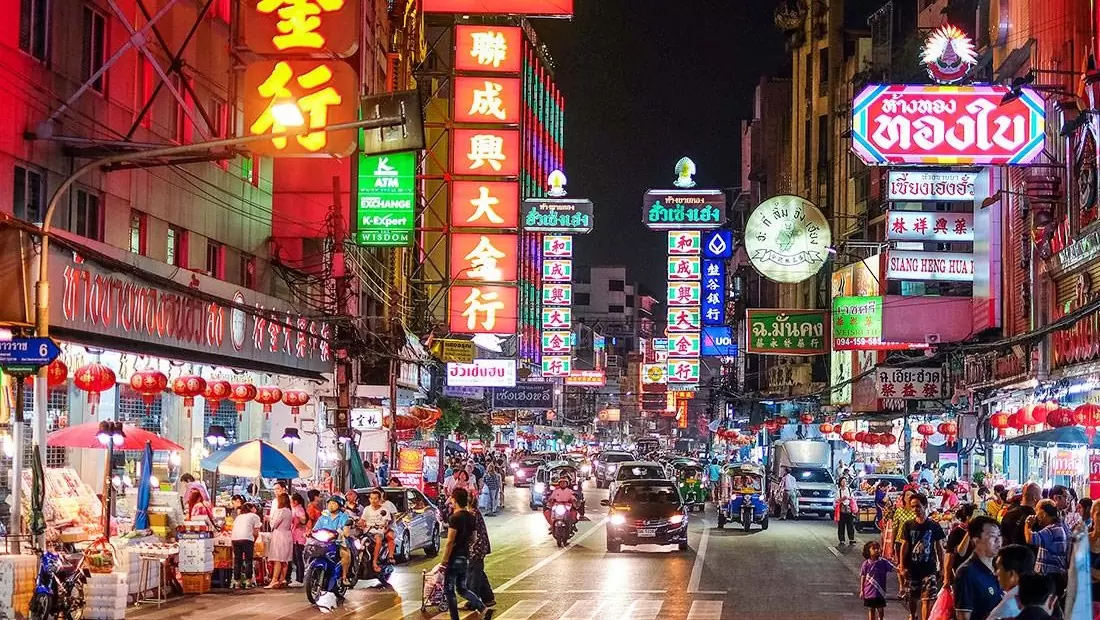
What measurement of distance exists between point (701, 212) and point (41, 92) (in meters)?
36.2

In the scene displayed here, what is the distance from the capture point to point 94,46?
27422mm

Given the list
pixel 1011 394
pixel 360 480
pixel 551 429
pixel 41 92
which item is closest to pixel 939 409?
pixel 1011 394

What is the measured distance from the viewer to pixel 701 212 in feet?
190

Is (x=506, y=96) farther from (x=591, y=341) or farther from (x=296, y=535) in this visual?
(x=591, y=341)

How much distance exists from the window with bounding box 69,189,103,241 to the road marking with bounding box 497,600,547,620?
36.8 feet

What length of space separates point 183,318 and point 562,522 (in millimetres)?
10778

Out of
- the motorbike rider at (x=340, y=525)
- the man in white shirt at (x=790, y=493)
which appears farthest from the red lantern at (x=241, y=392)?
the man in white shirt at (x=790, y=493)

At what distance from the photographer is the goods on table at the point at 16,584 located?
17.2 meters

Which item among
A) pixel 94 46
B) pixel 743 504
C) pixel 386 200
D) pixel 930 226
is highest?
pixel 94 46

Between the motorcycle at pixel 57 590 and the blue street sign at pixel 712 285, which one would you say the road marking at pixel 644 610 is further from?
the blue street sign at pixel 712 285

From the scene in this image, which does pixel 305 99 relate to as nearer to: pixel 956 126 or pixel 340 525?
pixel 340 525

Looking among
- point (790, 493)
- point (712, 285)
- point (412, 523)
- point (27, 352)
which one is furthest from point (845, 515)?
point (712, 285)

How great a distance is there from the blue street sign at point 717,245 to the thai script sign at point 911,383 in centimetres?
2760

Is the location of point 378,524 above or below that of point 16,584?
below
